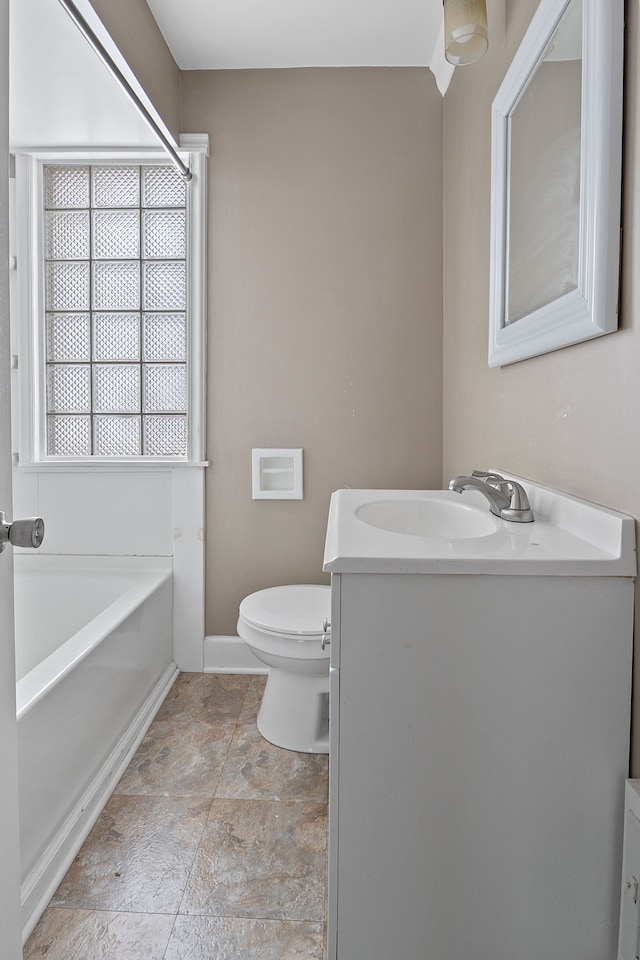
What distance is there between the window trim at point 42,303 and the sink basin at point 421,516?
1105 millimetres

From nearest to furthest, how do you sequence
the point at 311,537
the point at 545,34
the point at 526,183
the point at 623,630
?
the point at 623,630 < the point at 545,34 < the point at 526,183 < the point at 311,537

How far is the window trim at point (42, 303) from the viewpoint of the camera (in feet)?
7.79

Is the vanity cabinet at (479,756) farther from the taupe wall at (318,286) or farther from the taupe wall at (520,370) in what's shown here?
the taupe wall at (318,286)

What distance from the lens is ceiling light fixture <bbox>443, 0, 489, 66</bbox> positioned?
1361 mm

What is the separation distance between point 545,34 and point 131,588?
2.03 meters

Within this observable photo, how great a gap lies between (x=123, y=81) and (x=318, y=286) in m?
0.93

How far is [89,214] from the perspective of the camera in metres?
2.46

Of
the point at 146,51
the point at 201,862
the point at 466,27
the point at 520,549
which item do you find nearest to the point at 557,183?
the point at 466,27

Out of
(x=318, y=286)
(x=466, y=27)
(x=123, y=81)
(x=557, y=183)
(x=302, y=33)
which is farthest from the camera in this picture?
(x=318, y=286)

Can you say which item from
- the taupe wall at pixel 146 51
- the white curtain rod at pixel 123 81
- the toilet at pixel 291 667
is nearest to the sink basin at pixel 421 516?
the toilet at pixel 291 667

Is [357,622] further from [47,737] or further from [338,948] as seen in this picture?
[47,737]

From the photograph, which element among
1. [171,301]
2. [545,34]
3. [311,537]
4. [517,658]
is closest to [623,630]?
[517,658]

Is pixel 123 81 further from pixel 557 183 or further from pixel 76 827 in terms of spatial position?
pixel 76 827

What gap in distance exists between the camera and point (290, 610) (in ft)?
6.62
